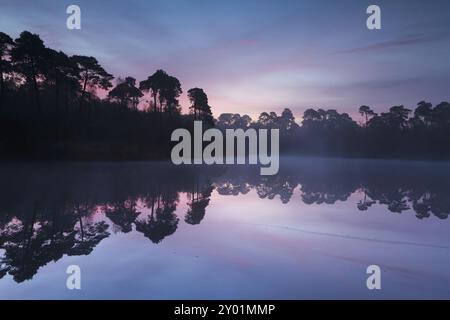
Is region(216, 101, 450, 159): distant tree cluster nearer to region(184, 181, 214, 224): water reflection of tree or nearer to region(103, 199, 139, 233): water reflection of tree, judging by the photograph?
region(184, 181, 214, 224): water reflection of tree

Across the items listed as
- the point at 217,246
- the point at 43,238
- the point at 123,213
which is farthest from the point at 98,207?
the point at 217,246

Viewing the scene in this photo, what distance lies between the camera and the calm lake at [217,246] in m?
5.29

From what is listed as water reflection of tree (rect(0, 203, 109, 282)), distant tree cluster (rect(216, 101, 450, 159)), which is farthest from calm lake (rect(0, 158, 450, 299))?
distant tree cluster (rect(216, 101, 450, 159))

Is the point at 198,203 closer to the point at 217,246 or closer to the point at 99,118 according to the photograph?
the point at 217,246

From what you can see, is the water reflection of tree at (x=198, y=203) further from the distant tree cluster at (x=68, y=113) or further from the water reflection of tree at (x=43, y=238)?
the distant tree cluster at (x=68, y=113)

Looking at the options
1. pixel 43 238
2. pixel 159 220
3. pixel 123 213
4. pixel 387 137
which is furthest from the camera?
pixel 387 137

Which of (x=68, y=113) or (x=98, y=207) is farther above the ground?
(x=68, y=113)

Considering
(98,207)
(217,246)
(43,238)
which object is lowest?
(217,246)

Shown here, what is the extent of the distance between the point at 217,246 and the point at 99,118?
134 ft

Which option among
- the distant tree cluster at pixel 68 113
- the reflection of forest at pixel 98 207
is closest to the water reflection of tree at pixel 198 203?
the reflection of forest at pixel 98 207

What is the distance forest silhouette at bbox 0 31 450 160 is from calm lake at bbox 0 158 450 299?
20.7 meters

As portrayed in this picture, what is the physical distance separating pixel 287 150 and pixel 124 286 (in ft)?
286

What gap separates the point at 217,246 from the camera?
7.54 meters
